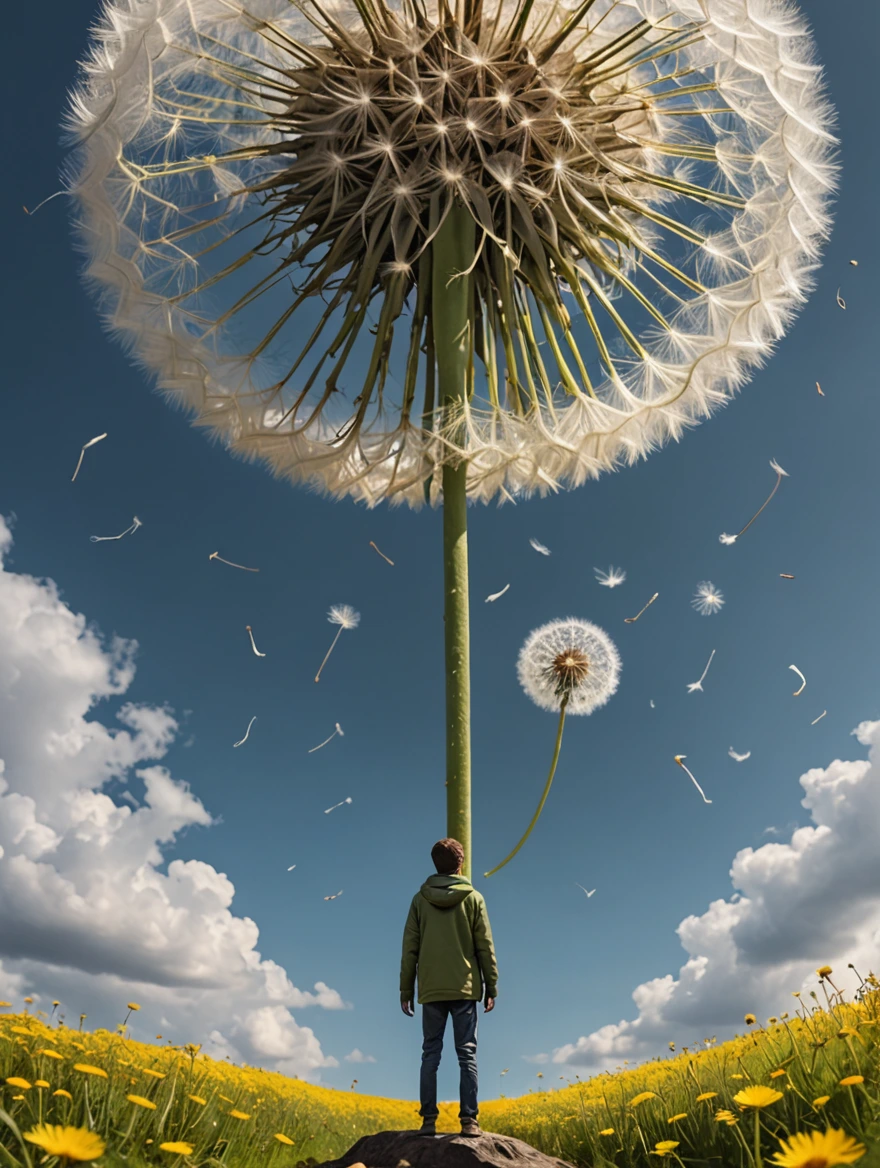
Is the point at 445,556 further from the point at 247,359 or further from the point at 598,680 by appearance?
the point at 247,359

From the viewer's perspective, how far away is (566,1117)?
6910 millimetres

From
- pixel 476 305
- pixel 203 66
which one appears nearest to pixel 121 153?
pixel 203 66

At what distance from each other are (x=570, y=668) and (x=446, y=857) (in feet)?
11.1

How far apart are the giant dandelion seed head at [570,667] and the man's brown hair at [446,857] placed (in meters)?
3.02

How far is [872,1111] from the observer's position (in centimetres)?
341

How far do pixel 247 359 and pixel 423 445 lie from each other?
Answer: 341cm

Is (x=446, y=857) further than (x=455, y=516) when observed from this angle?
No

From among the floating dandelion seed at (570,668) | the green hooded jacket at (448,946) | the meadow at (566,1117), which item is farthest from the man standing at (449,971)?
the floating dandelion seed at (570,668)

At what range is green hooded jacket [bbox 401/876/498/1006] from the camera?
5.31 meters

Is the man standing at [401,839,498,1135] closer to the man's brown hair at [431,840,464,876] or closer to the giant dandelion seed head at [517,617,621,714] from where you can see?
the man's brown hair at [431,840,464,876]

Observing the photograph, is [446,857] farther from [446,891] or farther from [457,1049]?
[457,1049]

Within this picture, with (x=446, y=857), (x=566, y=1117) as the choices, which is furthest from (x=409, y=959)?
(x=566, y=1117)

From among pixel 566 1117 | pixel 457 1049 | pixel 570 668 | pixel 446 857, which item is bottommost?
pixel 566 1117

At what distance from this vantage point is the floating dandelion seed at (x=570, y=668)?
28.3 feet
